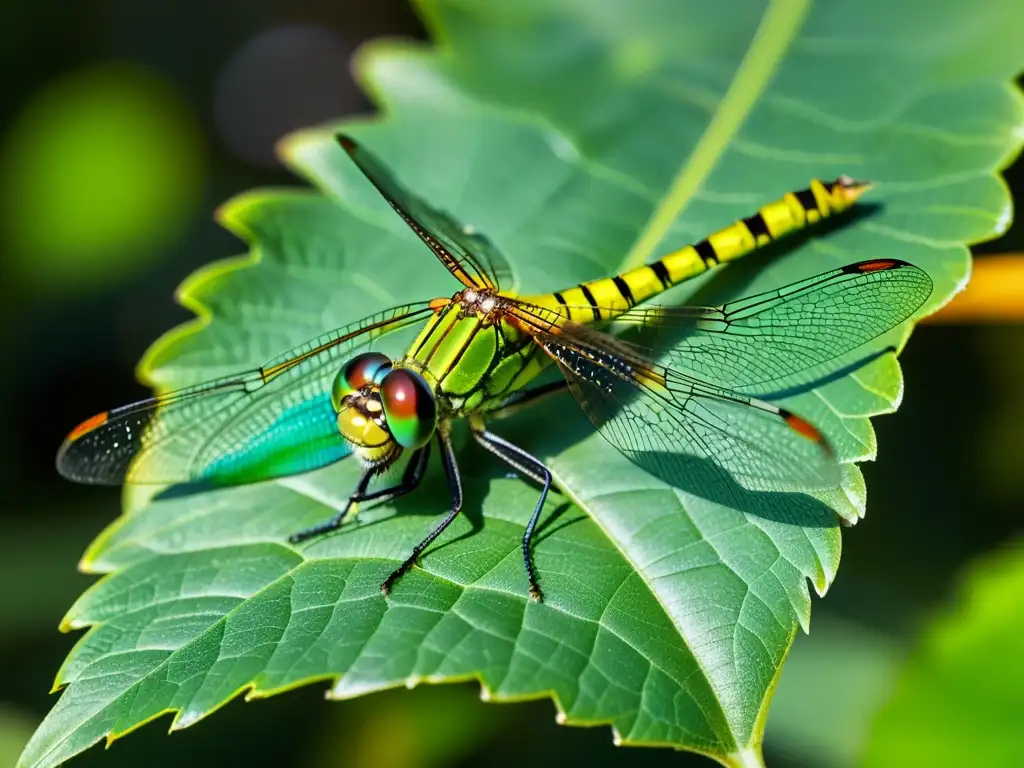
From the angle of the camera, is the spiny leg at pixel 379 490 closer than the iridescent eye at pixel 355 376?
Yes

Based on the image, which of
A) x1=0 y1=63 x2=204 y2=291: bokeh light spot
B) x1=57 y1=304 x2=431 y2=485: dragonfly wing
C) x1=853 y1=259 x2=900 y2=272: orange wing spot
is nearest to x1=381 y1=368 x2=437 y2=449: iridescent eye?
x1=57 y1=304 x2=431 y2=485: dragonfly wing

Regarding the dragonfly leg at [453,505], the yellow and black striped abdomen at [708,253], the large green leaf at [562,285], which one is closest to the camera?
the large green leaf at [562,285]

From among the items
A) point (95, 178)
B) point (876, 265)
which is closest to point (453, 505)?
point (876, 265)

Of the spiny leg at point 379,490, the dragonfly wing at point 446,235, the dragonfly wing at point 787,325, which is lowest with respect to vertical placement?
the spiny leg at point 379,490

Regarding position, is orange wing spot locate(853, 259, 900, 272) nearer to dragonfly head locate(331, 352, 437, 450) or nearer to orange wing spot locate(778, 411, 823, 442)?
orange wing spot locate(778, 411, 823, 442)

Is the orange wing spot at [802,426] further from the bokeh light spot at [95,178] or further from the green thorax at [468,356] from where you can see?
the bokeh light spot at [95,178]

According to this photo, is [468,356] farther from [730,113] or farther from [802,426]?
[730,113]

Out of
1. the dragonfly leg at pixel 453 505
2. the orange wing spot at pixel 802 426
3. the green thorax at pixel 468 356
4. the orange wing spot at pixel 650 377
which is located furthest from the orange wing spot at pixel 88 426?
the orange wing spot at pixel 802 426

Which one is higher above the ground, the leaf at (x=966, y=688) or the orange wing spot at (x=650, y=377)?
the orange wing spot at (x=650, y=377)
